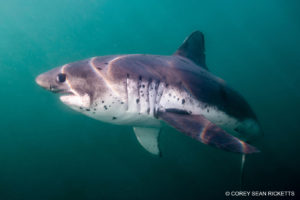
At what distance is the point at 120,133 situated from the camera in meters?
12.7

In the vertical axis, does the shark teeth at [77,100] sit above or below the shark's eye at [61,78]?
below

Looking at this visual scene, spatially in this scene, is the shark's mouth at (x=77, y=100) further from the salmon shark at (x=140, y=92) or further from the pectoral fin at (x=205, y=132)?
the pectoral fin at (x=205, y=132)

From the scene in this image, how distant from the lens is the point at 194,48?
16.5 feet

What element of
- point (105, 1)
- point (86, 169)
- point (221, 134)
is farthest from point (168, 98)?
point (105, 1)

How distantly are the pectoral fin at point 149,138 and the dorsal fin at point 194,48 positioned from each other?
2173 mm

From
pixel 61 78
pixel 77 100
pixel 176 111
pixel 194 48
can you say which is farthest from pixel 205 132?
pixel 194 48

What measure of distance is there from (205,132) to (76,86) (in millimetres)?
1990

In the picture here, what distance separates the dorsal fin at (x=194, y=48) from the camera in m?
4.95

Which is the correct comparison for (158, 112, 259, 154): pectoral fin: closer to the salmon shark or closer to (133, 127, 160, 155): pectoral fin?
the salmon shark

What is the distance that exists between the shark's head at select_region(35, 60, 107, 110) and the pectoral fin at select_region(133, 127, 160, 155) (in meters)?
2.49

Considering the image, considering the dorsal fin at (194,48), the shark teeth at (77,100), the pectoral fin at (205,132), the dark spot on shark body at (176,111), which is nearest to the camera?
the pectoral fin at (205,132)

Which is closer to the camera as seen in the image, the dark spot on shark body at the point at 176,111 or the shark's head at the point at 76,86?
the shark's head at the point at 76,86

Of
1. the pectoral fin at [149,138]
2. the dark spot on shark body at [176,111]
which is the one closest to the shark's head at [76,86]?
the dark spot on shark body at [176,111]

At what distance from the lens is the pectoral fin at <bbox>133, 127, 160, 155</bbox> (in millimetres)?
4973
